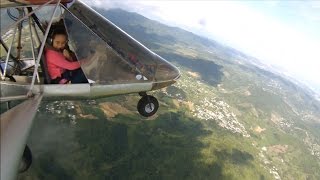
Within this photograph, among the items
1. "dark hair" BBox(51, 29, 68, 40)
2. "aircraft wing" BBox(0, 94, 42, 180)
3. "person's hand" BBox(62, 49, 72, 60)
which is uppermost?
"dark hair" BBox(51, 29, 68, 40)

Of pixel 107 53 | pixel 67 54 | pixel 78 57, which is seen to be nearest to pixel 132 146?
pixel 107 53

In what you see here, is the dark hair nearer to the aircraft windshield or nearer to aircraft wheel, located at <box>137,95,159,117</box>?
the aircraft windshield

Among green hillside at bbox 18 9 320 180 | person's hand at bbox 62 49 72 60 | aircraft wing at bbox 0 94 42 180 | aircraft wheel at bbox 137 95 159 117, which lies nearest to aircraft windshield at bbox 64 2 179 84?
person's hand at bbox 62 49 72 60

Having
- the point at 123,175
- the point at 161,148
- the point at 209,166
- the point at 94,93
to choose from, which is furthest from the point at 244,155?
the point at 94,93

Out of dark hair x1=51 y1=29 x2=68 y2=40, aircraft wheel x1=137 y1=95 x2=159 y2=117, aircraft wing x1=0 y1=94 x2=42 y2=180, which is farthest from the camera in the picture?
aircraft wheel x1=137 y1=95 x2=159 y2=117

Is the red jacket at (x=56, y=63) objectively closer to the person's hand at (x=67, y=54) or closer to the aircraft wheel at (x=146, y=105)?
the person's hand at (x=67, y=54)

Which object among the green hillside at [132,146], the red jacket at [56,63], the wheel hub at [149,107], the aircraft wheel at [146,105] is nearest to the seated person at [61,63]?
the red jacket at [56,63]

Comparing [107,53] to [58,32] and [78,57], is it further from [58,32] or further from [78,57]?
[58,32]
